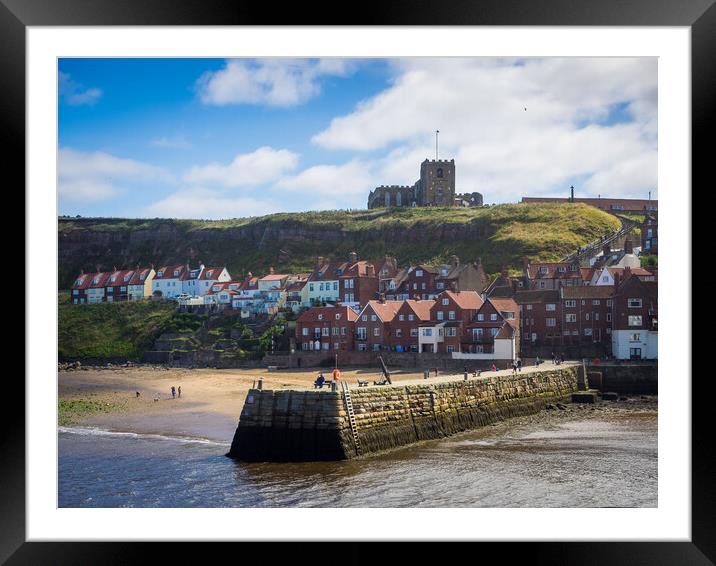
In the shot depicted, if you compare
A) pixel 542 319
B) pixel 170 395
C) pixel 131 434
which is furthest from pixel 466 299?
pixel 131 434

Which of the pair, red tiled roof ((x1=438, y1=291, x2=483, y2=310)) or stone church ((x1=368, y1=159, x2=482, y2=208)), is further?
stone church ((x1=368, y1=159, x2=482, y2=208))

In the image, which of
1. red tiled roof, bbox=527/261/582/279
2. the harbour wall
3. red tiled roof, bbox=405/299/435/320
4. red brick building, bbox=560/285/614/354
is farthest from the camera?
red tiled roof, bbox=527/261/582/279

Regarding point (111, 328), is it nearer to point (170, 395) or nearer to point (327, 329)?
point (327, 329)

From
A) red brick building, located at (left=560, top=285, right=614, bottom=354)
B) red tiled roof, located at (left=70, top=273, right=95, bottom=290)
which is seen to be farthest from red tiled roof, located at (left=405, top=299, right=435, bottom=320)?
red tiled roof, located at (left=70, top=273, right=95, bottom=290)

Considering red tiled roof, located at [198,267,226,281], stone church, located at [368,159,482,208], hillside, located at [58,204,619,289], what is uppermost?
stone church, located at [368,159,482,208]

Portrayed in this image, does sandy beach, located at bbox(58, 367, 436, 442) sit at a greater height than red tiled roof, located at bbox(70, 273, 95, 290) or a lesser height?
lesser

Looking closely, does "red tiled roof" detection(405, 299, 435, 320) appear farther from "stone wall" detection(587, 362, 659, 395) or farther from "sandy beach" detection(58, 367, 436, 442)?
"stone wall" detection(587, 362, 659, 395)
